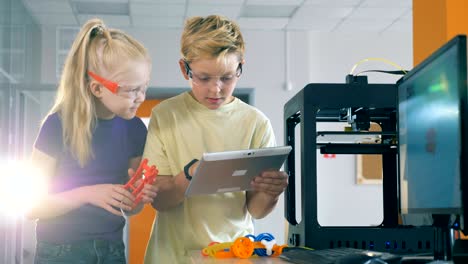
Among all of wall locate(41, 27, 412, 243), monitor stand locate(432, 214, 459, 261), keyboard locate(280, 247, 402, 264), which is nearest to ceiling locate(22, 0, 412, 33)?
wall locate(41, 27, 412, 243)

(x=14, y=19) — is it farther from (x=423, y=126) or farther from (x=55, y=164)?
(x=423, y=126)

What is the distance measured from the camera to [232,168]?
1355 mm

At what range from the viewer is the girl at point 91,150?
1410 millimetres

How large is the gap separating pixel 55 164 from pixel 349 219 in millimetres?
4622

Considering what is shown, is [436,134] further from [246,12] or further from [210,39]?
[246,12]

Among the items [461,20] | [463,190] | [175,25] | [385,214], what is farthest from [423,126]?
[175,25]

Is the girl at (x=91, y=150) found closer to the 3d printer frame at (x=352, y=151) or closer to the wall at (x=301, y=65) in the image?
the 3d printer frame at (x=352, y=151)

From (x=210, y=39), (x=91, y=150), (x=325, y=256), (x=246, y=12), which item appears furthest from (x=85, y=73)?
(x=246, y=12)

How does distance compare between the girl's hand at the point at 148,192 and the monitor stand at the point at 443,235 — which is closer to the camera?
the monitor stand at the point at 443,235

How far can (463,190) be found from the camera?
81 cm

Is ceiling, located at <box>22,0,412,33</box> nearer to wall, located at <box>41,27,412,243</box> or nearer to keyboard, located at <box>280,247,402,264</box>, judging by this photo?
wall, located at <box>41,27,412,243</box>

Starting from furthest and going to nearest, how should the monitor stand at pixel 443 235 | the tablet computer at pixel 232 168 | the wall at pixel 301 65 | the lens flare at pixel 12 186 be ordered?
the wall at pixel 301 65 → the lens flare at pixel 12 186 → the tablet computer at pixel 232 168 → the monitor stand at pixel 443 235

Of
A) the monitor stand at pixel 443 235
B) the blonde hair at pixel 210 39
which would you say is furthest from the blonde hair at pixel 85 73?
the monitor stand at pixel 443 235

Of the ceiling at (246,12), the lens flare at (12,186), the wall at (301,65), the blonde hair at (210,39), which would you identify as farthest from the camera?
the wall at (301,65)
